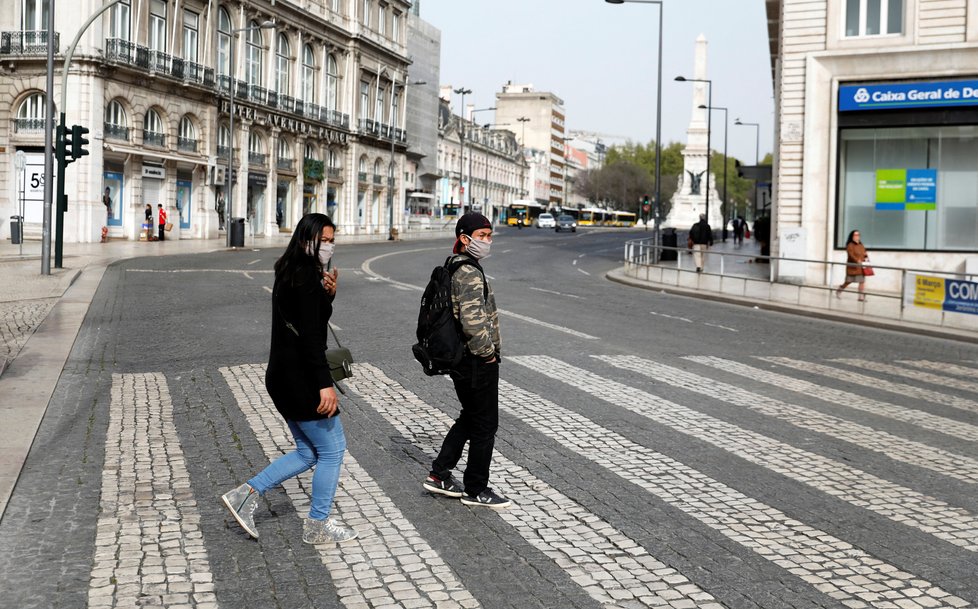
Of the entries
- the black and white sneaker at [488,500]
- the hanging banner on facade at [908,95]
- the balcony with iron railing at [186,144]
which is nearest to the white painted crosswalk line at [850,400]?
the black and white sneaker at [488,500]

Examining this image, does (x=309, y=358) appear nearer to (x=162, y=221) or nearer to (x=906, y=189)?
(x=906, y=189)

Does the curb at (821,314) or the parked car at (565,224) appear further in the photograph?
the parked car at (565,224)

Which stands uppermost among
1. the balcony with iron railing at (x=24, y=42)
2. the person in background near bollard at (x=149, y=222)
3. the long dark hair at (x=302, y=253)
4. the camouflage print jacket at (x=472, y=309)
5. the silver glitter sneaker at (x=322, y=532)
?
the balcony with iron railing at (x=24, y=42)

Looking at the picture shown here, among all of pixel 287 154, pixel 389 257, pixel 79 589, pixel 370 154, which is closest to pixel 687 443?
pixel 79 589

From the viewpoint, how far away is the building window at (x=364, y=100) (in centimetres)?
7131

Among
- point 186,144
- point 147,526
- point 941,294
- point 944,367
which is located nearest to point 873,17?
point 941,294

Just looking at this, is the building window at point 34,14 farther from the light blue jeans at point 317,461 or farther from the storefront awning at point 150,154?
the light blue jeans at point 317,461

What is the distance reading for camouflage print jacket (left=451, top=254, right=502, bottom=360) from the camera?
5.73 m

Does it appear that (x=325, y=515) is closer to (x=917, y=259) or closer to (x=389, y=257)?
(x=917, y=259)

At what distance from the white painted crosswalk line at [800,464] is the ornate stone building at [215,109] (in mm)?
26438

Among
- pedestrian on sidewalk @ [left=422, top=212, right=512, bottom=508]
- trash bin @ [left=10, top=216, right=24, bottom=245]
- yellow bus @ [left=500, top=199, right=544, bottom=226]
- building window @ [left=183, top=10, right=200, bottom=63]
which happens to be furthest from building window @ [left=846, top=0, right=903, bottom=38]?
yellow bus @ [left=500, top=199, right=544, bottom=226]

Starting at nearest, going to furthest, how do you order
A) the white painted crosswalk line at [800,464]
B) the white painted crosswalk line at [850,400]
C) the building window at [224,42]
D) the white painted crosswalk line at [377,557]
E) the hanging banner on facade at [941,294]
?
1. the white painted crosswalk line at [377,557]
2. the white painted crosswalk line at [800,464]
3. the white painted crosswalk line at [850,400]
4. the hanging banner on facade at [941,294]
5. the building window at [224,42]

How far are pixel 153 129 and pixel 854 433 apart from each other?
43.6 meters

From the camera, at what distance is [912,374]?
39.7 ft
